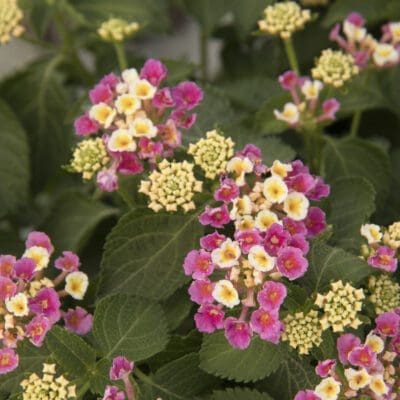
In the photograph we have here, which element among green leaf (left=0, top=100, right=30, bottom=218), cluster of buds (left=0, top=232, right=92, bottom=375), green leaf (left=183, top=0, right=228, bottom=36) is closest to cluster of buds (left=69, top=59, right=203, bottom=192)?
cluster of buds (left=0, top=232, right=92, bottom=375)

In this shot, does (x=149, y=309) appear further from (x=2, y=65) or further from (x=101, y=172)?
(x=2, y=65)

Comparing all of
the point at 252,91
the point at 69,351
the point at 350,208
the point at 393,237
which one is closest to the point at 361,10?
the point at 252,91

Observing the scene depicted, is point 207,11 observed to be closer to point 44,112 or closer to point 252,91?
point 252,91

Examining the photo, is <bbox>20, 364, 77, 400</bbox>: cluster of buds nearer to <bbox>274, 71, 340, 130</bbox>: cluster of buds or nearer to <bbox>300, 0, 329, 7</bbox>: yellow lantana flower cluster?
<bbox>274, 71, 340, 130</bbox>: cluster of buds

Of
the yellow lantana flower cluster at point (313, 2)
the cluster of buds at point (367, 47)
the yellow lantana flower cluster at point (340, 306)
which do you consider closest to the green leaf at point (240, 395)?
the yellow lantana flower cluster at point (340, 306)

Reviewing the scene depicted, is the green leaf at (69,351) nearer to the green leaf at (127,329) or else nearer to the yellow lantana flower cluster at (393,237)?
the green leaf at (127,329)

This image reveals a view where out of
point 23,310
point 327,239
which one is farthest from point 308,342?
point 23,310
